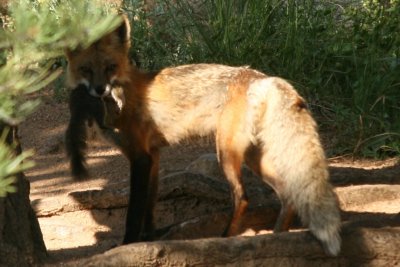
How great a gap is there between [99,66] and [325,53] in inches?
148

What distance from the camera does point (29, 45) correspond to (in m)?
2.44

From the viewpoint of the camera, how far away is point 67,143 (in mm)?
5691

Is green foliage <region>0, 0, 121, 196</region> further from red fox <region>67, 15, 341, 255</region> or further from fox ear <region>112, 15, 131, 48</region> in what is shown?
fox ear <region>112, 15, 131, 48</region>

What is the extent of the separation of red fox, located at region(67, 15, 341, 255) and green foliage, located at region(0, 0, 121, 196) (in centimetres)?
264

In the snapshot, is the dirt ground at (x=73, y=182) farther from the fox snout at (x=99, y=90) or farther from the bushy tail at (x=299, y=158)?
the bushy tail at (x=299, y=158)

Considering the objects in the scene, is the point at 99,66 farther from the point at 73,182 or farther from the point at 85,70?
the point at 73,182

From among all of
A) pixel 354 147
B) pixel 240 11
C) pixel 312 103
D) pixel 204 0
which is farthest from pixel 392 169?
pixel 204 0

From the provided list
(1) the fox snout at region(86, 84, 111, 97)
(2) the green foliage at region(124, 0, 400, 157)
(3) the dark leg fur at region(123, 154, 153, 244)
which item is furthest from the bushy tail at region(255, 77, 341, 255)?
(2) the green foliage at region(124, 0, 400, 157)

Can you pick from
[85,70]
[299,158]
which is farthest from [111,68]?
[299,158]

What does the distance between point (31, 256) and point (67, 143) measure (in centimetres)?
105

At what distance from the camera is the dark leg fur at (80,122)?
18.4 ft

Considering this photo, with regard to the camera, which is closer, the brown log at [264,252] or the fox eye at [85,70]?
the brown log at [264,252]

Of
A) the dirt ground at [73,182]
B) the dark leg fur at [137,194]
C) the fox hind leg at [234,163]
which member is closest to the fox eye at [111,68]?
the dirt ground at [73,182]

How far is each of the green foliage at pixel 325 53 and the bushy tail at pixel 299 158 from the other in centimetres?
302
